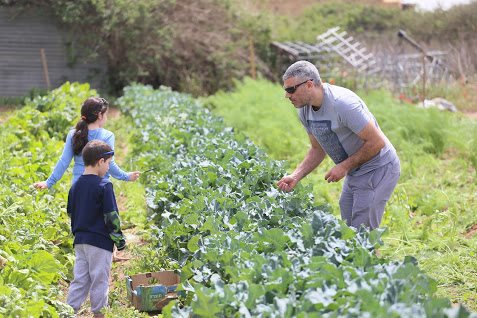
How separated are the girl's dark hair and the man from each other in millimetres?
1712

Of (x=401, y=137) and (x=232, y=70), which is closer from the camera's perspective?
(x=401, y=137)

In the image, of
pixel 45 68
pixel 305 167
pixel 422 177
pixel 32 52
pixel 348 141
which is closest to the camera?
pixel 348 141

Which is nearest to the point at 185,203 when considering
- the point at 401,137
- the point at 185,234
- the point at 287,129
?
the point at 185,234

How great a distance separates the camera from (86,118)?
6.70m

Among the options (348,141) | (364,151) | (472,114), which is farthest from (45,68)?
(364,151)

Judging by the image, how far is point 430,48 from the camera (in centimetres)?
2928

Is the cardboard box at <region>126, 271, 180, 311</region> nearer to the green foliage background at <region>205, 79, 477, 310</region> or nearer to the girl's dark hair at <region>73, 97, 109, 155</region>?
the girl's dark hair at <region>73, 97, 109, 155</region>

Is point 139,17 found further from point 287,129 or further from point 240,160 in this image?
point 240,160

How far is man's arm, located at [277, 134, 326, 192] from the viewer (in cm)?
625

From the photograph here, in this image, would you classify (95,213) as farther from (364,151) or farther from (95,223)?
(364,151)

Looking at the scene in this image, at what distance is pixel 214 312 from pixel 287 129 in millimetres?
9958

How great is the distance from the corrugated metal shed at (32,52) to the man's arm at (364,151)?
21705 millimetres

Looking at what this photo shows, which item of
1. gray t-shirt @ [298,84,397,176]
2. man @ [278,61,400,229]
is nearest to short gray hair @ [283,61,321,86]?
man @ [278,61,400,229]

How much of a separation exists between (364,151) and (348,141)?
0.79 ft
